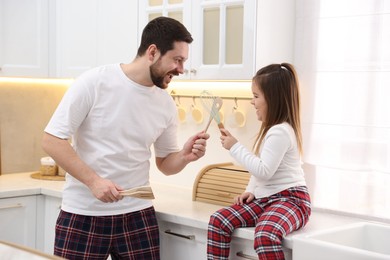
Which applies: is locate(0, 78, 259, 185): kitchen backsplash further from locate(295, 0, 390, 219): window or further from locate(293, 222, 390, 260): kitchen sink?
locate(293, 222, 390, 260): kitchen sink

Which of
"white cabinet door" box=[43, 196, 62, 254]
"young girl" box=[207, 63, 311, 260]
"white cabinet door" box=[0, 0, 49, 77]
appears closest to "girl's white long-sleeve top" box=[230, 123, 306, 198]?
"young girl" box=[207, 63, 311, 260]

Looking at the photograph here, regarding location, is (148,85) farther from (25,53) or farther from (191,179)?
(25,53)

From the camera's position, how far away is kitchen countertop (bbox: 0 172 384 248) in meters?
2.43

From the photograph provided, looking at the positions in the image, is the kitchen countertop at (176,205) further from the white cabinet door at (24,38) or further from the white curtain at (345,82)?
the white cabinet door at (24,38)

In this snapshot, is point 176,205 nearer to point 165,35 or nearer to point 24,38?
point 165,35

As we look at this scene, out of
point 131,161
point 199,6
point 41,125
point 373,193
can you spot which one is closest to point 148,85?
point 131,161

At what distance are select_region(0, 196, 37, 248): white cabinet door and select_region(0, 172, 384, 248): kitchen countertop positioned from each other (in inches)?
1.6

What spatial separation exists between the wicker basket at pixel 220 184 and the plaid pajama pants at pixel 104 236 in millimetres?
404

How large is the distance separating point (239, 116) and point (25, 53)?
124 cm

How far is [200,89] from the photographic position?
3203 millimetres

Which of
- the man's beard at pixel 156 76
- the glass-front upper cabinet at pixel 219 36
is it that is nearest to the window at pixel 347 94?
the glass-front upper cabinet at pixel 219 36

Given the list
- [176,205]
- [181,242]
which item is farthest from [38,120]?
[181,242]

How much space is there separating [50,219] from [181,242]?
2.97ft

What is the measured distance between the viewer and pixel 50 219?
3.19 meters
